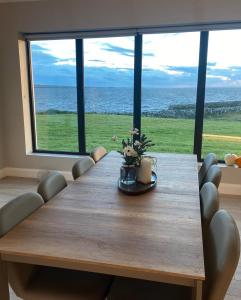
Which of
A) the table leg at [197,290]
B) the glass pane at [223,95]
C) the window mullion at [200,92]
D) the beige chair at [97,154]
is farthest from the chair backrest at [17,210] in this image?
the glass pane at [223,95]

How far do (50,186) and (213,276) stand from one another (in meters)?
1.17

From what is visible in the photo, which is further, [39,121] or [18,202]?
[39,121]

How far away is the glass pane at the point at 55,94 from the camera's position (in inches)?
162

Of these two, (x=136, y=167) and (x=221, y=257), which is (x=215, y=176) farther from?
(x=221, y=257)

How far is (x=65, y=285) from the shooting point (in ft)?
4.49

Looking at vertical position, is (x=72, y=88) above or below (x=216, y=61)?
below

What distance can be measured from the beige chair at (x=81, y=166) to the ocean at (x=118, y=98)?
174cm

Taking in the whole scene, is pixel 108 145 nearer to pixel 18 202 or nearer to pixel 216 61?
pixel 216 61

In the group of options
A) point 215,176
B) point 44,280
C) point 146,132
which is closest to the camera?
point 44,280

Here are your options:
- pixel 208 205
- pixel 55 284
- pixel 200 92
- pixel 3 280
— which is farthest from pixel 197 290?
pixel 200 92

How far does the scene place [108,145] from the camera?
13.8ft

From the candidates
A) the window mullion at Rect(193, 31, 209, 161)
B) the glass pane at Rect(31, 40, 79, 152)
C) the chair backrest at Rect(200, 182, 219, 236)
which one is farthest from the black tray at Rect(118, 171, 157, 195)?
the glass pane at Rect(31, 40, 79, 152)

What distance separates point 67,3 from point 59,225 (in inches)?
132

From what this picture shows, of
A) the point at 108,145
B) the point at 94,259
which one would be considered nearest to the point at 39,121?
the point at 108,145
